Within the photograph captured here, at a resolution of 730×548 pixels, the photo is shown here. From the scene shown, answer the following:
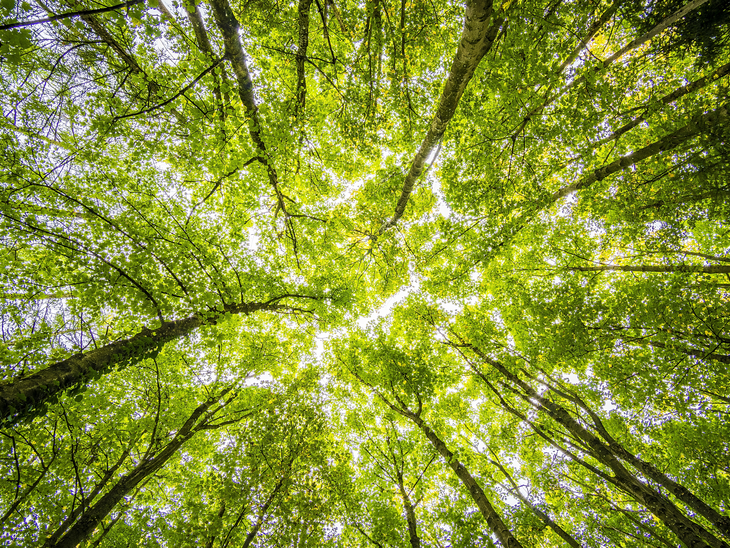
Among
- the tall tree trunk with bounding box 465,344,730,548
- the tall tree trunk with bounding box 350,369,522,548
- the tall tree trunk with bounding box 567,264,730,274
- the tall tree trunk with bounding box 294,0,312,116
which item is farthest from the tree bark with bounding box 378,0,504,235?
the tall tree trunk with bounding box 350,369,522,548

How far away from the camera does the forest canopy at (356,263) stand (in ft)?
14.9

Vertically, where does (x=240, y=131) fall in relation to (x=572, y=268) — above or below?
below

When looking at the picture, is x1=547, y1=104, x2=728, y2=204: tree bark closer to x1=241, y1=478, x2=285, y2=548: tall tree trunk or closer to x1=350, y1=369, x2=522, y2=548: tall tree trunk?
x1=350, y1=369, x2=522, y2=548: tall tree trunk

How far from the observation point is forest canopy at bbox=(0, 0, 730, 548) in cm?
455

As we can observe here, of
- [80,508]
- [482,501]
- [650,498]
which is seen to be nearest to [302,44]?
[80,508]

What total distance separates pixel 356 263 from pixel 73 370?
25.4 ft

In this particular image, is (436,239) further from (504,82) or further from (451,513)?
(451,513)

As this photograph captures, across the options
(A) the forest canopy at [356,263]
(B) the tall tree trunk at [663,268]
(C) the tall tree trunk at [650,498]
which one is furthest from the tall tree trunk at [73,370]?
(B) the tall tree trunk at [663,268]

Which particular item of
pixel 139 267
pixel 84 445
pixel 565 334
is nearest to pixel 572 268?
pixel 565 334

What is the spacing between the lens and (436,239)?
10.4 metres

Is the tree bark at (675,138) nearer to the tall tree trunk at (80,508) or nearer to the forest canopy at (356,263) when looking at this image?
the forest canopy at (356,263)

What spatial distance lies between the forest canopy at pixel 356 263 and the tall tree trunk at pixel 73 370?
34mm

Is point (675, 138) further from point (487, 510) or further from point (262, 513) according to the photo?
point (262, 513)

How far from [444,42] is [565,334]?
8685mm
